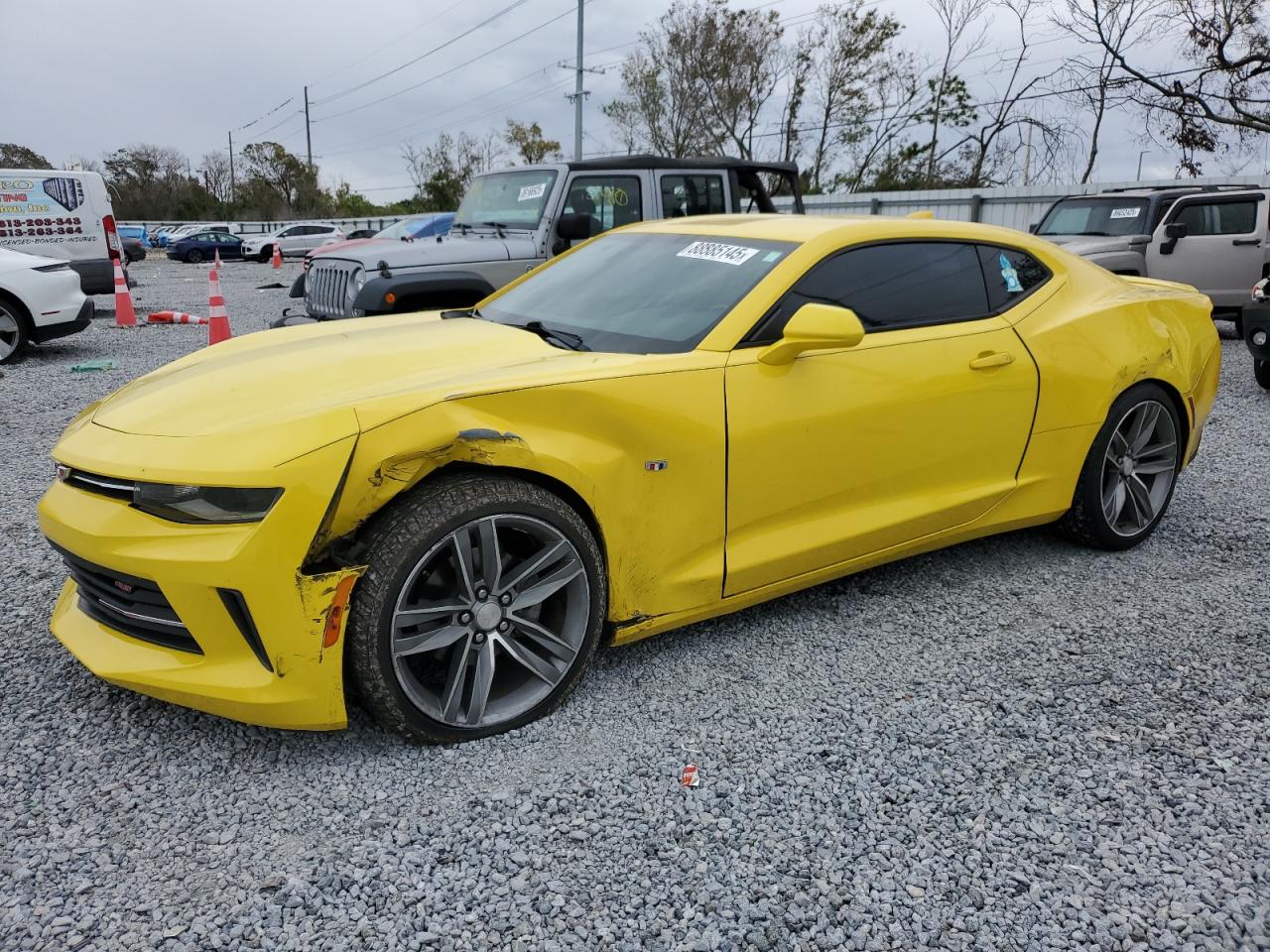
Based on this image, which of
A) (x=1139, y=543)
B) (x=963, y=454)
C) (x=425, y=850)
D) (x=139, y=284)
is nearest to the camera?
(x=425, y=850)

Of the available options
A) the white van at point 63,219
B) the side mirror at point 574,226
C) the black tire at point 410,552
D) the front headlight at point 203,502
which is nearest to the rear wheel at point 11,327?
the white van at point 63,219

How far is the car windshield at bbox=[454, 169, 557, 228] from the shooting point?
291 inches

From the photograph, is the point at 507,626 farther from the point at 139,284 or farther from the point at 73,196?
the point at 139,284

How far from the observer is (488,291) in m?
6.96

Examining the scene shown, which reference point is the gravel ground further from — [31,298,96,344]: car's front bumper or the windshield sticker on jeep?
[31,298,96,344]: car's front bumper

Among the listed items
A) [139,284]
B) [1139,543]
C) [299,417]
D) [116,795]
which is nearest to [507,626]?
[299,417]

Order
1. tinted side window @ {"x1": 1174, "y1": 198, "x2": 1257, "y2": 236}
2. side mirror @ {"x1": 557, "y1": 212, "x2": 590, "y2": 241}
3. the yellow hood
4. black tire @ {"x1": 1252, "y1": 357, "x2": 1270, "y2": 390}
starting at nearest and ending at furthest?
the yellow hood < side mirror @ {"x1": 557, "y1": 212, "x2": 590, "y2": 241} < black tire @ {"x1": 1252, "y1": 357, "x2": 1270, "y2": 390} < tinted side window @ {"x1": 1174, "y1": 198, "x2": 1257, "y2": 236}

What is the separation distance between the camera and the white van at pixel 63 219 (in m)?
12.4

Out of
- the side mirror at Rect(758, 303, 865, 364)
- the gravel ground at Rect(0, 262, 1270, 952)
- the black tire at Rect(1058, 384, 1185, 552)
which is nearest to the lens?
the gravel ground at Rect(0, 262, 1270, 952)

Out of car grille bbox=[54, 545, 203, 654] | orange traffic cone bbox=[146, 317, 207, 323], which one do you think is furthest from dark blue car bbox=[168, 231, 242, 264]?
car grille bbox=[54, 545, 203, 654]

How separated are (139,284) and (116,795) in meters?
19.8

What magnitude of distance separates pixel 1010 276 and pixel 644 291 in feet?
5.14

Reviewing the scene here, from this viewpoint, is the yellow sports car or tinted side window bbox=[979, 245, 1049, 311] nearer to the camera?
the yellow sports car

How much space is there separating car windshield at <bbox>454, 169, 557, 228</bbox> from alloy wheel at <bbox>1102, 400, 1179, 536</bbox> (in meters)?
4.86
